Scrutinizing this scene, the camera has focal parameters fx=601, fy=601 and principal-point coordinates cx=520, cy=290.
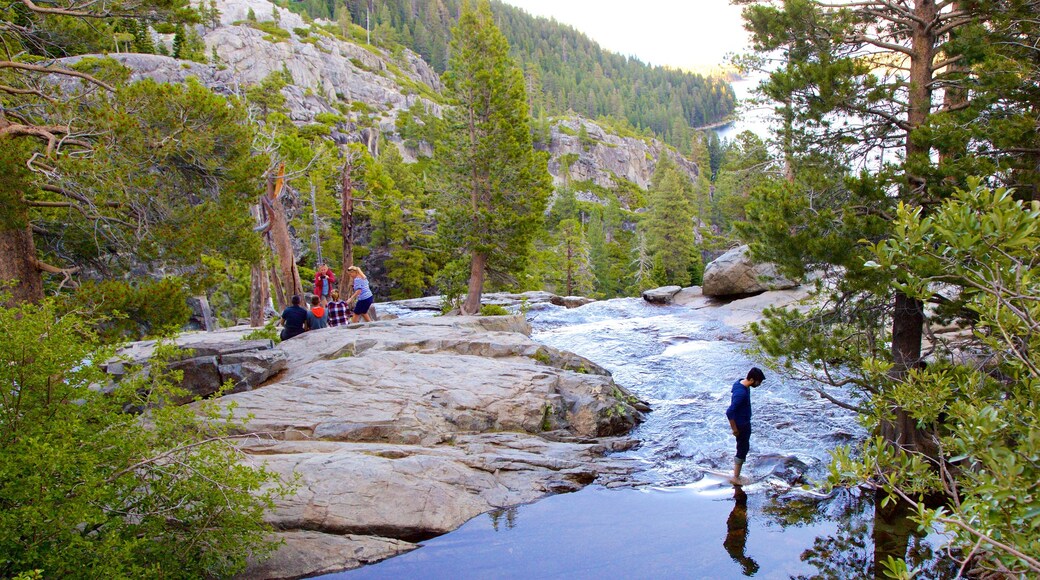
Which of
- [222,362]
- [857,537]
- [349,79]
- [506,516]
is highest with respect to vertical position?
[349,79]

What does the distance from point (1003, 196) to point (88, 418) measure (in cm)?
753

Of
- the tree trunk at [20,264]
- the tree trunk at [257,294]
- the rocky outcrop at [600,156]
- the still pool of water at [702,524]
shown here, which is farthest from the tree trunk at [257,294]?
the rocky outcrop at [600,156]

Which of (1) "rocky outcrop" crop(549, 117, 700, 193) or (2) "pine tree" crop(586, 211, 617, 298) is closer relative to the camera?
(2) "pine tree" crop(586, 211, 617, 298)

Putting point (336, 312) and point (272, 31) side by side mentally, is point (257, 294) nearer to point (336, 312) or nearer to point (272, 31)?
point (336, 312)

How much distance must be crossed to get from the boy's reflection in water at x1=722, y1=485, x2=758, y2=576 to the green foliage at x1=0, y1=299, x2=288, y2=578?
553 cm

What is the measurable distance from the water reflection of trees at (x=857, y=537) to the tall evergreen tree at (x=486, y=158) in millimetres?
17151

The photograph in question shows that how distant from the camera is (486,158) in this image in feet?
81.6

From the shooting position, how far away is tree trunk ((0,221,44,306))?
9844 mm

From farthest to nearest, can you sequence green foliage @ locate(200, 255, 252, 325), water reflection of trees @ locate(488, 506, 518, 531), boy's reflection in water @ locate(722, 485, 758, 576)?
green foliage @ locate(200, 255, 252, 325), water reflection of trees @ locate(488, 506, 518, 531), boy's reflection in water @ locate(722, 485, 758, 576)

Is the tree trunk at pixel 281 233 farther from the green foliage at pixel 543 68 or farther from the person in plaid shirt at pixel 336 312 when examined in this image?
the green foliage at pixel 543 68

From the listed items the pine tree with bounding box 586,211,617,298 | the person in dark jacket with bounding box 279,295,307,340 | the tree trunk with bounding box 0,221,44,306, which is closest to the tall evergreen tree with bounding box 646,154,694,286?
the pine tree with bounding box 586,211,617,298

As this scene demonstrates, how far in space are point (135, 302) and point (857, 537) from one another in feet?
38.2

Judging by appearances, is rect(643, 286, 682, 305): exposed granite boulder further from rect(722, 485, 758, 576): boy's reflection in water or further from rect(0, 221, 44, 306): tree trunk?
rect(0, 221, 44, 306): tree trunk

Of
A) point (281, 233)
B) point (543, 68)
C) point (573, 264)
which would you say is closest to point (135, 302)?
point (281, 233)
